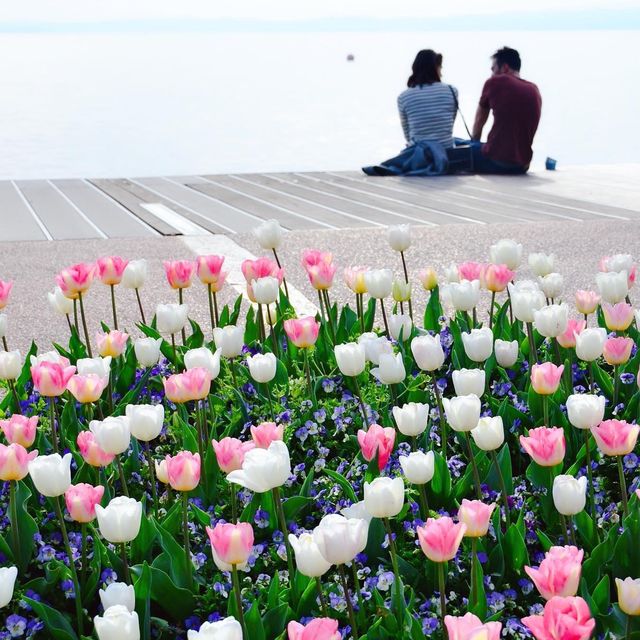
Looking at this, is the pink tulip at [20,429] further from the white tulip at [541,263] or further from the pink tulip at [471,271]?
the white tulip at [541,263]

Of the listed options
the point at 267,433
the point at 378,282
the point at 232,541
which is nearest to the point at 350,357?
the point at 267,433

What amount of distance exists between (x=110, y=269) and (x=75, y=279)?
117mm

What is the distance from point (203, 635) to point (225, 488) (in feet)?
3.67

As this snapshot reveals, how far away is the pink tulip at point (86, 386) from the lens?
225 cm

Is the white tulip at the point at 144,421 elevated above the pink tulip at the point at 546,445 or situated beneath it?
situated beneath

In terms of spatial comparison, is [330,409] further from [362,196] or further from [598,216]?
[362,196]

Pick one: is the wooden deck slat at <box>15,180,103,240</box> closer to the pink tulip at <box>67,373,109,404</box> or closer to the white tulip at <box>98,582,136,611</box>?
the pink tulip at <box>67,373,109,404</box>

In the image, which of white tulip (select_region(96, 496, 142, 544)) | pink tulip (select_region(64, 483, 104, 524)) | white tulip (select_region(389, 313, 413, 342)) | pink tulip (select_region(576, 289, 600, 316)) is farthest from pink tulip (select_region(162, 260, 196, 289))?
white tulip (select_region(96, 496, 142, 544))

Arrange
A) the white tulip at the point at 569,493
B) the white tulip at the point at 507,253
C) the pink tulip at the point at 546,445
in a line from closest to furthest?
the white tulip at the point at 569,493, the pink tulip at the point at 546,445, the white tulip at the point at 507,253

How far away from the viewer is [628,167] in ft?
35.2

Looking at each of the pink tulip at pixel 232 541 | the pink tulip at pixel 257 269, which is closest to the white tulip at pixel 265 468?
the pink tulip at pixel 232 541

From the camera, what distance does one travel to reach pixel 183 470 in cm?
183

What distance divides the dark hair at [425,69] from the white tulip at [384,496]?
26.3ft

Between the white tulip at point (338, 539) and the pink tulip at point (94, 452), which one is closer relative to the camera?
the white tulip at point (338, 539)
